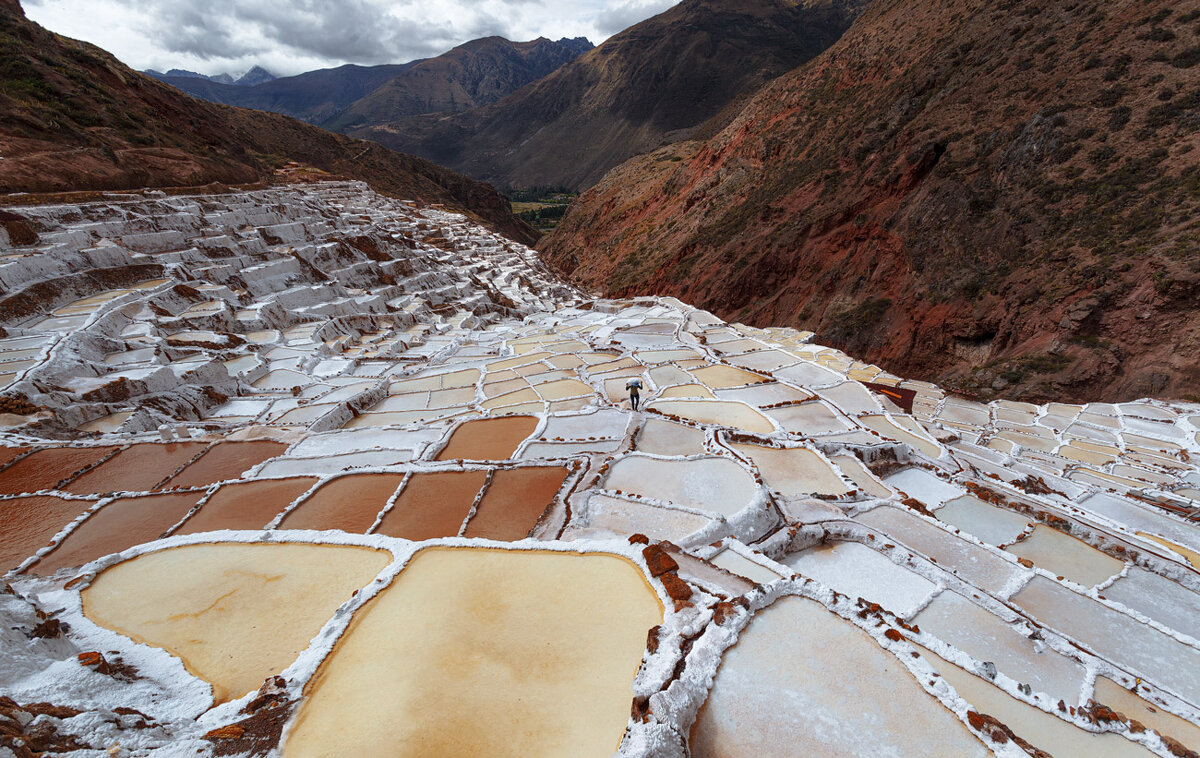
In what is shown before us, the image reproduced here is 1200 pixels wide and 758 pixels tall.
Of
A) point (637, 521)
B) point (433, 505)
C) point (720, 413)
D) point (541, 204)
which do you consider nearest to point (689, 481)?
point (637, 521)

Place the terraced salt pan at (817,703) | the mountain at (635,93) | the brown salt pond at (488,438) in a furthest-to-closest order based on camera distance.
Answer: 1. the mountain at (635,93)
2. the brown salt pond at (488,438)
3. the terraced salt pan at (817,703)

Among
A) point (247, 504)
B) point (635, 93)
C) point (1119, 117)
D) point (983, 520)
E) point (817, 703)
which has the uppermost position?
point (635, 93)

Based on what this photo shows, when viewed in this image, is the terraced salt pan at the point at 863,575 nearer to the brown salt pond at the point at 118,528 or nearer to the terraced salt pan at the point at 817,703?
the terraced salt pan at the point at 817,703

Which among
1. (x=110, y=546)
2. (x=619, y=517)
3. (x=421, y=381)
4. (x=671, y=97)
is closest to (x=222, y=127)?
(x=421, y=381)

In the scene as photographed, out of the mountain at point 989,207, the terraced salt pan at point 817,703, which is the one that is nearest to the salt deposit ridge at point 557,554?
the terraced salt pan at point 817,703

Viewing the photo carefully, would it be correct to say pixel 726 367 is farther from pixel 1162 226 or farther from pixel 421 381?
pixel 1162 226

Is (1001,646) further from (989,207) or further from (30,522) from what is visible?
(989,207)
